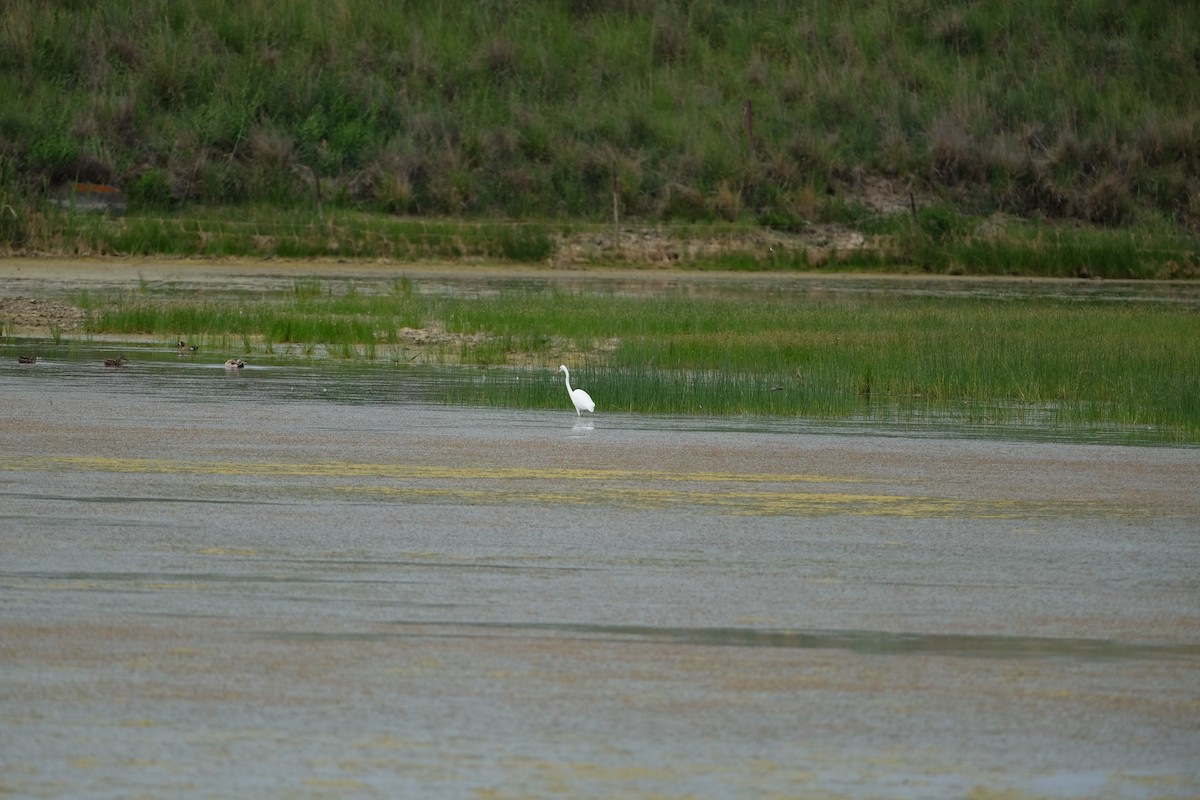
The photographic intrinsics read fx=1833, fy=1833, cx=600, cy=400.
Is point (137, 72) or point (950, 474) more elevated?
point (137, 72)

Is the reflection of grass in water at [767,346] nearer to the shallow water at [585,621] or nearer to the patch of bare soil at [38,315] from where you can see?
the patch of bare soil at [38,315]

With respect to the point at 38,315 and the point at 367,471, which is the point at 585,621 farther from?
the point at 38,315

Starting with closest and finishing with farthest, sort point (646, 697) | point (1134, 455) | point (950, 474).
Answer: point (646, 697)
point (950, 474)
point (1134, 455)

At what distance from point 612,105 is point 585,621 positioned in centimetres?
4571

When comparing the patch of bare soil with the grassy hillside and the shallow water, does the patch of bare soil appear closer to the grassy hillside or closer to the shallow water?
the shallow water

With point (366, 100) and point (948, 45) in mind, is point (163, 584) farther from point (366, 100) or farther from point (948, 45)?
point (948, 45)

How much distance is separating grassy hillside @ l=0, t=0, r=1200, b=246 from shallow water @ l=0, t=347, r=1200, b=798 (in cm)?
3256

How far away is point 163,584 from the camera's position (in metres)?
9.41

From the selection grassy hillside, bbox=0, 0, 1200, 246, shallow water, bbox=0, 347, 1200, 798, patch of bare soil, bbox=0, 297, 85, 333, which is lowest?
shallow water, bbox=0, 347, 1200, 798

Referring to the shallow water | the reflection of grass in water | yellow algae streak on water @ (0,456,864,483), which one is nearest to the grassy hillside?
the reflection of grass in water

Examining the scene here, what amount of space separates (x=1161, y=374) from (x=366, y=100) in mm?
35058

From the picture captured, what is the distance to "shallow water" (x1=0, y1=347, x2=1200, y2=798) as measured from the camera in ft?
22.3

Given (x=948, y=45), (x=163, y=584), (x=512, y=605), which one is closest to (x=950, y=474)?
(x=512, y=605)

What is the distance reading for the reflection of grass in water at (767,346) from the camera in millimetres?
19578
